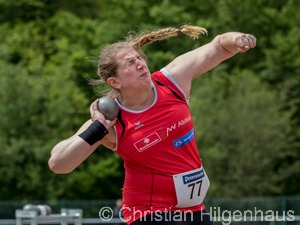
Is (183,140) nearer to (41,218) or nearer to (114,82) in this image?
(114,82)

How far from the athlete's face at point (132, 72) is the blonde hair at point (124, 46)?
0.05 meters

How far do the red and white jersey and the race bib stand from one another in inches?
1.3

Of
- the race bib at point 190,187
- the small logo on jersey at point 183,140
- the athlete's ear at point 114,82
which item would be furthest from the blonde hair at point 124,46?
the race bib at point 190,187

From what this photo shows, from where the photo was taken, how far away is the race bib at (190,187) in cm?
614

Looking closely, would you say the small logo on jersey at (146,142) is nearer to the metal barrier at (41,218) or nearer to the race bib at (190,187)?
the race bib at (190,187)

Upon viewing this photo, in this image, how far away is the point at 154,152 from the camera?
241 inches

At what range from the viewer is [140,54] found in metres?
6.38

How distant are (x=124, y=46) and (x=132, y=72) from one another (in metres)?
0.27

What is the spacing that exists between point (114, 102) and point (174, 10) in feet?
97.8

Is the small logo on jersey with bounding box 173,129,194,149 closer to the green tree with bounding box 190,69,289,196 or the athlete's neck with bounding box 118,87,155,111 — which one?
the athlete's neck with bounding box 118,87,155,111

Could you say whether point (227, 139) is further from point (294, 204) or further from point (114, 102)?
point (114, 102)

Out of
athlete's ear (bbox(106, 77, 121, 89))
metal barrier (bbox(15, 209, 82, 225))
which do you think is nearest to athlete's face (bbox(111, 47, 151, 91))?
athlete's ear (bbox(106, 77, 121, 89))

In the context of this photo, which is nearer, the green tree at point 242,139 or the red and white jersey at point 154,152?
the red and white jersey at point 154,152

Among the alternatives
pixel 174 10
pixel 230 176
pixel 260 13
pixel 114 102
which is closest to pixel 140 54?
pixel 114 102
